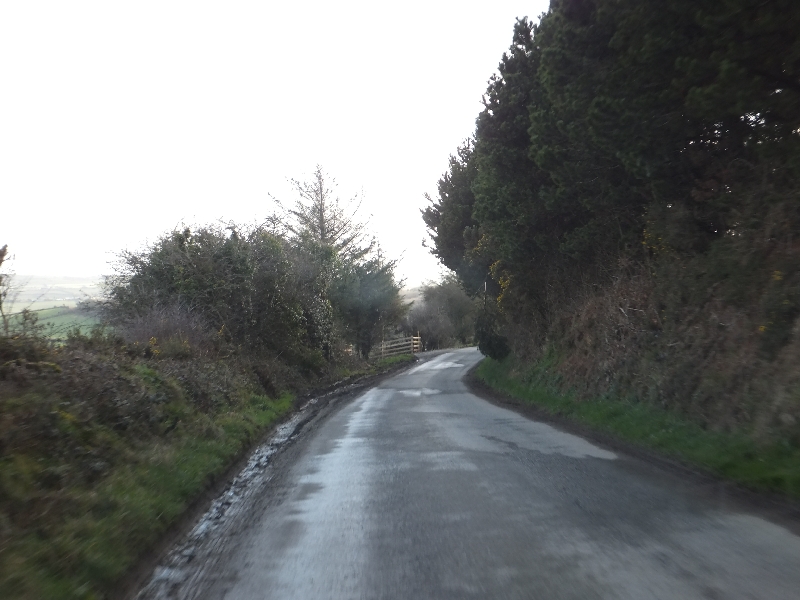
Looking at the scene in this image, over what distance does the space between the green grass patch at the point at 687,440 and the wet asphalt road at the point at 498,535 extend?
64cm

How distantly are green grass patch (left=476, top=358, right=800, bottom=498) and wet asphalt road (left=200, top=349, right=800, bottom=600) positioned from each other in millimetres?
640

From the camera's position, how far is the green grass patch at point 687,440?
8320 millimetres

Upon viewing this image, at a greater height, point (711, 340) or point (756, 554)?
point (711, 340)

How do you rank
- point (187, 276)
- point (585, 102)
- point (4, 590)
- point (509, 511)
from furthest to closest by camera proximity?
point (187, 276)
point (585, 102)
point (509, 511)
point (4, 590)

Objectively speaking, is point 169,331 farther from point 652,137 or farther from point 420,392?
point 652,137

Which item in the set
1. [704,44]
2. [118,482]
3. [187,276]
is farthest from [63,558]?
[187,276]

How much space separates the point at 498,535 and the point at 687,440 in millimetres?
4988

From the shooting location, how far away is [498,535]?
698 cm

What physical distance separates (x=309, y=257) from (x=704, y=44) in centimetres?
2239

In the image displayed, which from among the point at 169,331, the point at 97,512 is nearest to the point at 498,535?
the point at 97,512

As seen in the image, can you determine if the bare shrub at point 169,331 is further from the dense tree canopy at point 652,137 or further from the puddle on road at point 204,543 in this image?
the dense tree canopy at point 652,137

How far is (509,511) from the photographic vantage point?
7.87m

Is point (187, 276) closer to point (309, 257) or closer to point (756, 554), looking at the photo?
point (309, 257)

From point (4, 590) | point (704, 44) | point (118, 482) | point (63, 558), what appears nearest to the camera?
point (4, 590)
